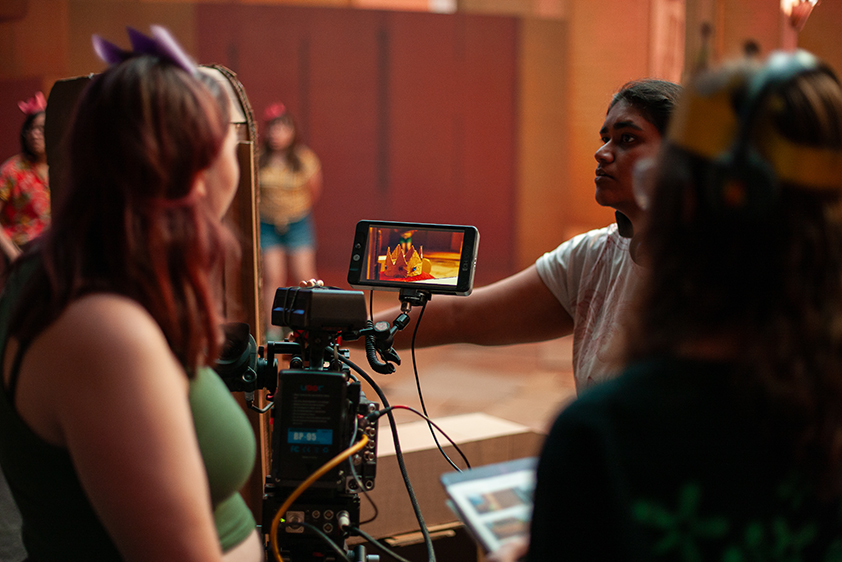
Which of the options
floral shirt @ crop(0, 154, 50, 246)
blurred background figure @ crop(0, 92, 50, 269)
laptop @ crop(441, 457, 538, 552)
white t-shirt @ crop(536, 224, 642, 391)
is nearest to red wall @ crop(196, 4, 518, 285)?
blurred background figure @ crop(0, 92, 50, 269)

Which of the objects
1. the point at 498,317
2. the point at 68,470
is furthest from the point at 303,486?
the point at 498,317

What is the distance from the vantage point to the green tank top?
2.72 feet

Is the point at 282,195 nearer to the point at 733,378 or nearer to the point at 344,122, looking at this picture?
the point at 344,122

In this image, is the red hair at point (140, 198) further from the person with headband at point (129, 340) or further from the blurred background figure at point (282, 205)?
the blurred background figure at point (282, 205)

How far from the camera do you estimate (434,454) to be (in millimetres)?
2111

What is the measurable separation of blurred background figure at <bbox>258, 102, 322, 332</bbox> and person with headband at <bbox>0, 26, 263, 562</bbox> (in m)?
4.50

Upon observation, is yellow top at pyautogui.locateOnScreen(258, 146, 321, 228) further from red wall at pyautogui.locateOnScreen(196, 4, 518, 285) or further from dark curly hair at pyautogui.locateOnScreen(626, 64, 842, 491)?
dark curly hair at pyautogui.locateOnScreen(626, 64, 842, 491)

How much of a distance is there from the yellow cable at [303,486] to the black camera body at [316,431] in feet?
0.06

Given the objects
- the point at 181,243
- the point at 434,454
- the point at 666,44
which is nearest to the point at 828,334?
the point at 181,243

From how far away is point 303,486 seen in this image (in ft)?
3.51

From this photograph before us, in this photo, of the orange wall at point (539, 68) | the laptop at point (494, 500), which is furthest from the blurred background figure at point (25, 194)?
the laptop at point (494, 500)

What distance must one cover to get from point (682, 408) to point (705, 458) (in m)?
0.05

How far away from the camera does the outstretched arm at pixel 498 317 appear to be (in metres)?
1.82

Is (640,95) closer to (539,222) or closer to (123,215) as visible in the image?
(123,215)
